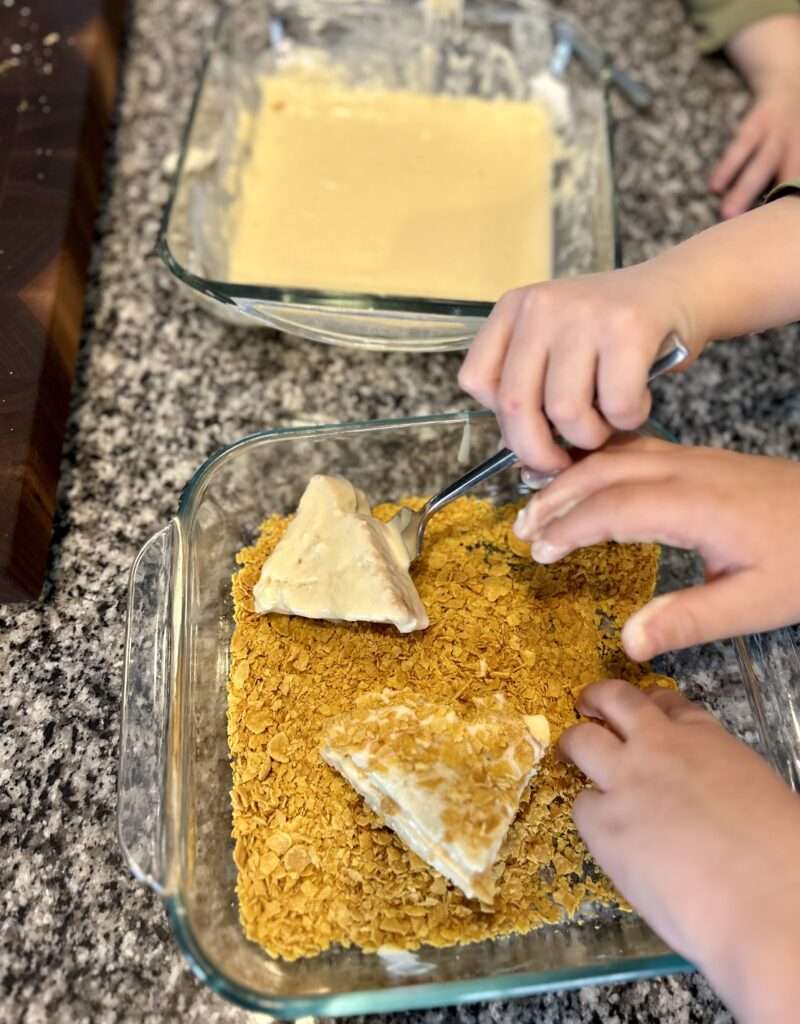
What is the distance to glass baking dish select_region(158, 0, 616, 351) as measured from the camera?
0.78m

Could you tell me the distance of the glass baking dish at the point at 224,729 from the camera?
→ 547 mm

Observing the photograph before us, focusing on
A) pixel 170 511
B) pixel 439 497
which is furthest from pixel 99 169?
pixel 439 497

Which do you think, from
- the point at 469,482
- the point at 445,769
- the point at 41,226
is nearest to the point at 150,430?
the point at 41,226

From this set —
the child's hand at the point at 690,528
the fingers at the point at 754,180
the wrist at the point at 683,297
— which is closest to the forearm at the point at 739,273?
the wrist at the point at 683,297

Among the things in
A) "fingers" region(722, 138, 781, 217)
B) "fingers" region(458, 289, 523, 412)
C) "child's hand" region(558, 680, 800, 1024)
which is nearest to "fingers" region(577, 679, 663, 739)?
"child's hand" region(558, 680, 800, 1024)

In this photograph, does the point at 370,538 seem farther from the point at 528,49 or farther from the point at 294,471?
the point at 528,49

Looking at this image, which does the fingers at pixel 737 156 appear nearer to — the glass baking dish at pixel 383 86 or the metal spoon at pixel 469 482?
the glass baking dish at pixel 383 86

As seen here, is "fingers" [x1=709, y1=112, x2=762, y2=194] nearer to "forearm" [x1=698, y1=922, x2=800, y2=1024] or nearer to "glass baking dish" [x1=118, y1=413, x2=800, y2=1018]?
"glass baking dish" [x1=118, y1=413, x2=800, y2=1018]

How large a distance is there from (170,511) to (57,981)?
39 centimetres

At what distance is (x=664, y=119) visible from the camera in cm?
108

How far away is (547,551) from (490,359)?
5.6 inches

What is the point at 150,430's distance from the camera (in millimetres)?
838

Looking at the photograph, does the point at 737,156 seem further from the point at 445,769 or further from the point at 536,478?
the point at 445,769

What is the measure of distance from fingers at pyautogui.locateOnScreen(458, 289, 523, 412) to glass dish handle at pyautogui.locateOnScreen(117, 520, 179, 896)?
27 centimetres
